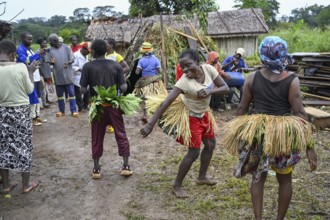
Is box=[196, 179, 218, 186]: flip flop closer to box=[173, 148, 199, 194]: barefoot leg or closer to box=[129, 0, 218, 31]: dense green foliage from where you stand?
box=[173, 148, 199, 194]: barefoot leg

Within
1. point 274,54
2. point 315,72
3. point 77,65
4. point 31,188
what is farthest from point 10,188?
point 315,72

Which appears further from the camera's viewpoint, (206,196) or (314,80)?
(314,80)

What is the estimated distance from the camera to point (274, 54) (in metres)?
2.91

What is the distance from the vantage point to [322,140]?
652 cm

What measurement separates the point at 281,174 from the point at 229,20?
1848cm

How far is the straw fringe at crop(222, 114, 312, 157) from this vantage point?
2895mm

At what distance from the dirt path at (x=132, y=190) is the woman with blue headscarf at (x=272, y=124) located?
0.82 meters

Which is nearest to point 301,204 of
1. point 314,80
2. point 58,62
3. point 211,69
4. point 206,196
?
point 206,196

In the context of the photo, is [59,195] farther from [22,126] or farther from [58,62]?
[58,62]

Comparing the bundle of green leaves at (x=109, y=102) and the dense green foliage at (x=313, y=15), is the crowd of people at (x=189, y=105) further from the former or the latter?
the dense green foliage at (x=313, y=15)

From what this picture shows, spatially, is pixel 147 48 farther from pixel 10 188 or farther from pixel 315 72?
pixel 315 72

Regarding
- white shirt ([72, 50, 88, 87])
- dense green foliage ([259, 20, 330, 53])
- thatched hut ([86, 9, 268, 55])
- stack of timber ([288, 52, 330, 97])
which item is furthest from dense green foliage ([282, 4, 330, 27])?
white shirt ([72, 50, 88, 87])

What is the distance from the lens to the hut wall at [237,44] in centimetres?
2040

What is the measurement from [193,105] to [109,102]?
117 cm
